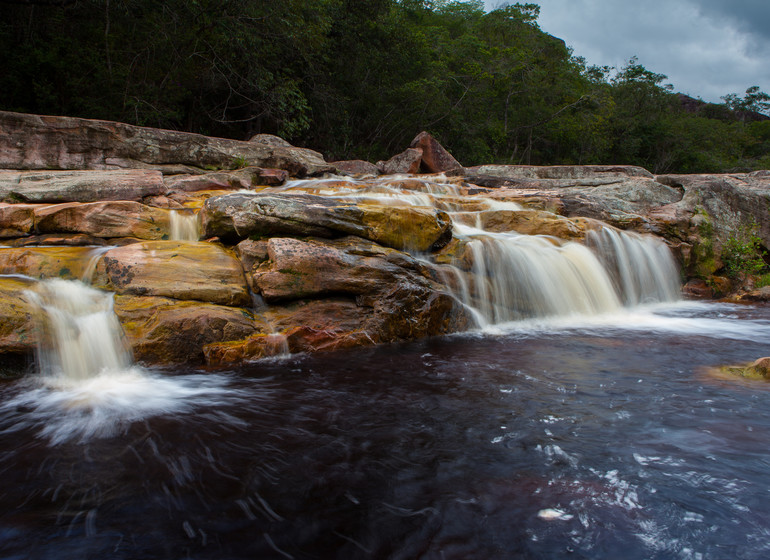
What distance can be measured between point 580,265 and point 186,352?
Answer: 6559mm

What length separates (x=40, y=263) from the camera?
5.08m

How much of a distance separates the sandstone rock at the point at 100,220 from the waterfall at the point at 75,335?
5.42 feet

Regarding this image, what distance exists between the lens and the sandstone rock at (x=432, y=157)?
18312mm

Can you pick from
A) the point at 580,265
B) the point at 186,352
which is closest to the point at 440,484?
the point at 186,352

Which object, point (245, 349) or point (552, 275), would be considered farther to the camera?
point (552, 275)

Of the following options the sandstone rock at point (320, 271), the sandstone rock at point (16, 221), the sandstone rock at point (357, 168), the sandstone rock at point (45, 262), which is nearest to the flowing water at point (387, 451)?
the sandstone rock at point (45, 262)

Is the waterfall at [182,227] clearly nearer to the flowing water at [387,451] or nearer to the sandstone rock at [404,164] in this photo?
the flowing water at [387,451]

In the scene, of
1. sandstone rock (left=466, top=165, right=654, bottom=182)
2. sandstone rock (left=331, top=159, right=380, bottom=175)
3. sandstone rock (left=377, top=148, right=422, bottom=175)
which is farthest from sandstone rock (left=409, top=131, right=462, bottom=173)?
sandstone rock (left=331, top=159, right=380, bottom=175)

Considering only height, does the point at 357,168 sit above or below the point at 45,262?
above

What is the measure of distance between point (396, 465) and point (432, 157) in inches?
672

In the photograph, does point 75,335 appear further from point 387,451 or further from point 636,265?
point 636,265

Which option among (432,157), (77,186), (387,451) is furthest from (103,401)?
(432,157)

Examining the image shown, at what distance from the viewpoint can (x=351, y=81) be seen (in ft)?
72.7

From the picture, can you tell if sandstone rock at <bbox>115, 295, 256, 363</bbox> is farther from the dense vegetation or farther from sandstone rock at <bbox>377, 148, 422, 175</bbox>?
sandstone rock at <bbox>377, 148, 422, 175</bbox>
